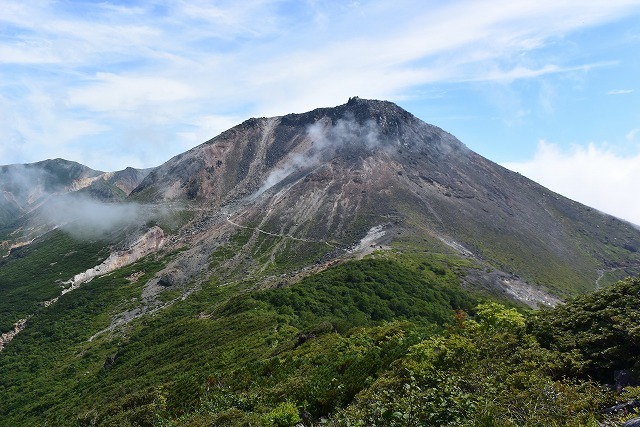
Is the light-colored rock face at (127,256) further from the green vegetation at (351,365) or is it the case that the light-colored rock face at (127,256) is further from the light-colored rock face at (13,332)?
the green vegetation at (351,365)

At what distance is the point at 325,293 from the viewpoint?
67812mm

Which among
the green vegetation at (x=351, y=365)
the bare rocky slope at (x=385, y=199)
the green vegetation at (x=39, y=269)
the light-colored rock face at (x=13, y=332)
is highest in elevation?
the bare rocky slope at (x=385, y=199)

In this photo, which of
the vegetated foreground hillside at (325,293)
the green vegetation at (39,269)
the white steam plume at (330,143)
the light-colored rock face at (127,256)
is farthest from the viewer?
the white steam plume at (330,143)

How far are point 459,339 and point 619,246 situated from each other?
176388 mm

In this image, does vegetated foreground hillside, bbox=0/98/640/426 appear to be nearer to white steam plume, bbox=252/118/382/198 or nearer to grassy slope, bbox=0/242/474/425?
grassy slope, bbox=0/242/474/425

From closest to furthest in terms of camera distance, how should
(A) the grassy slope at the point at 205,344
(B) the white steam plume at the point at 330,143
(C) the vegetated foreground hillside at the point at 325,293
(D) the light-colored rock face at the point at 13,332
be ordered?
(C) the vegetated foreground hillside at the point at 325,293
(A) the grassy slope at the point at 205,344
(D) the light-colored rock face at the point at 13,332
(B) the white steam plume at the point at 330,143

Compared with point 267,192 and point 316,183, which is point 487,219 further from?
point 267,192

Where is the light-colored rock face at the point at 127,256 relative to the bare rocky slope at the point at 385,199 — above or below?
below

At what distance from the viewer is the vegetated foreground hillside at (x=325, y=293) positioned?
15922 mm

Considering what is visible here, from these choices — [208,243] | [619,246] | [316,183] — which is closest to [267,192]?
[316,183]

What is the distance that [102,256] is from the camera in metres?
132

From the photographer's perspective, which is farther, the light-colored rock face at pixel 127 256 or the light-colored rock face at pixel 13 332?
the light-colored rock face at pixel 127 256

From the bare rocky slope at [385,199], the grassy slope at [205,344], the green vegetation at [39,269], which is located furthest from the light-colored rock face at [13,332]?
the bare rocky slope at [385,199]

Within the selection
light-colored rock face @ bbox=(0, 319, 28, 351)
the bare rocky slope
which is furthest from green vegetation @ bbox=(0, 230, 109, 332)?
the bare rocky slope
